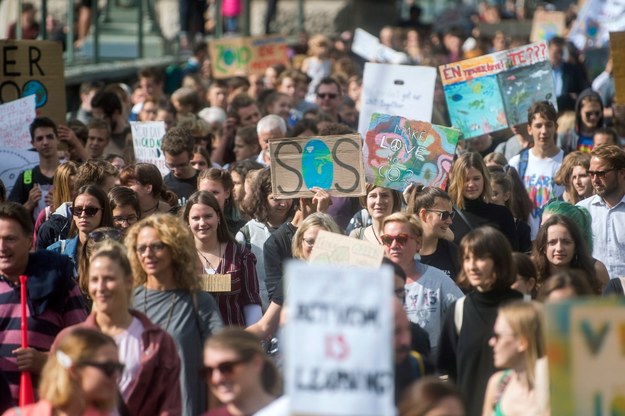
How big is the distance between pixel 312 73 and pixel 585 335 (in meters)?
14.0

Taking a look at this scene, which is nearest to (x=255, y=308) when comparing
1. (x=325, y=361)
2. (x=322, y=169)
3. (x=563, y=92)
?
(x=322, y=169)

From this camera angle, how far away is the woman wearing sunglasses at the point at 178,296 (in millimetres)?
7398

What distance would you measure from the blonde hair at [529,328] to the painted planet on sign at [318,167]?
3.69 meters

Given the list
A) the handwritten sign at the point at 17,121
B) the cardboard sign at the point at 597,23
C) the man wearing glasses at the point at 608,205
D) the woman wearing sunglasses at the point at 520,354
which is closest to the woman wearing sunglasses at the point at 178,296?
the woman wearing sunglasses at the point at 520,354

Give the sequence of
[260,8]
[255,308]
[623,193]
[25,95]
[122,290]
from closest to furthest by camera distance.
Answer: [122,290], [255,308], [623,193], [25,95], [260,8]

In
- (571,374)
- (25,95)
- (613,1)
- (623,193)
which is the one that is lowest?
(571,374)

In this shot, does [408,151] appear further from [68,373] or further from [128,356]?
[68,373]

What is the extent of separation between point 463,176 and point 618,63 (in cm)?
241

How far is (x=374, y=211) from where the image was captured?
379 inches

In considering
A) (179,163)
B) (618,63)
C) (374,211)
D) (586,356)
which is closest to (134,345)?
(586,356)

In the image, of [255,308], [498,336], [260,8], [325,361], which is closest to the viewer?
[325,361]

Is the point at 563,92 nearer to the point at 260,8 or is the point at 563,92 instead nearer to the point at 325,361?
the point at 260,8

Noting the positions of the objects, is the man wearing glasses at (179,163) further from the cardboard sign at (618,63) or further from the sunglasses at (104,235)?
the cardboard sign at (618,63)

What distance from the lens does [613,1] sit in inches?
765
